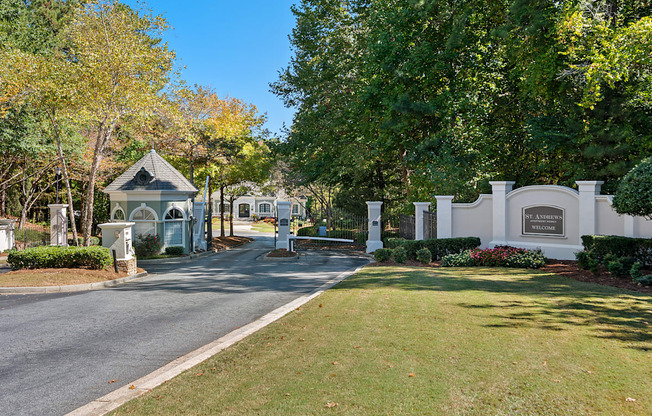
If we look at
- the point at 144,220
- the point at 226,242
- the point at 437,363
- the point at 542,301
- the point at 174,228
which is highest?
the point at 144,220

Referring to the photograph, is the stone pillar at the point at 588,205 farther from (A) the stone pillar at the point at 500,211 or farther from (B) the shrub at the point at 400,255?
(B) the shrub at the point at 400,255

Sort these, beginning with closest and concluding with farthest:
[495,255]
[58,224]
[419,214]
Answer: [495,255] < [419,214] < [58,224]

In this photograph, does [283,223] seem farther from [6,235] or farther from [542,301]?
[542,301]

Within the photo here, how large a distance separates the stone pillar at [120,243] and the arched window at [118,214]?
28.3 ft

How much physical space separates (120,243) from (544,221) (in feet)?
52.9

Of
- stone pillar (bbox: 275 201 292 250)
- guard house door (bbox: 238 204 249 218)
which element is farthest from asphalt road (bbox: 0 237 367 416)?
guard house door (bbox: 238 204 249 218)

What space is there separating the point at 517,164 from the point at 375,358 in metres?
20.0

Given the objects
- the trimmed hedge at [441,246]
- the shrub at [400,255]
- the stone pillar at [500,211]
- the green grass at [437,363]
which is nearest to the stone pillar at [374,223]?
the trimmed hedge at [441,246]

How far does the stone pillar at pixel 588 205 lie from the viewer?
14992 millimetres

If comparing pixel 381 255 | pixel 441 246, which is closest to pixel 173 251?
pixel 381 255

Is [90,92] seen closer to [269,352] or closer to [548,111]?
[269,352]

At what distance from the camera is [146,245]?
79.2ft

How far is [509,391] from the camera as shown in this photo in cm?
452

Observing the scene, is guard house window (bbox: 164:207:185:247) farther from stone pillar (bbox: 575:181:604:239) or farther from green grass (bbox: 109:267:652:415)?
stone pillar (bbox: 575:181:604:239)
